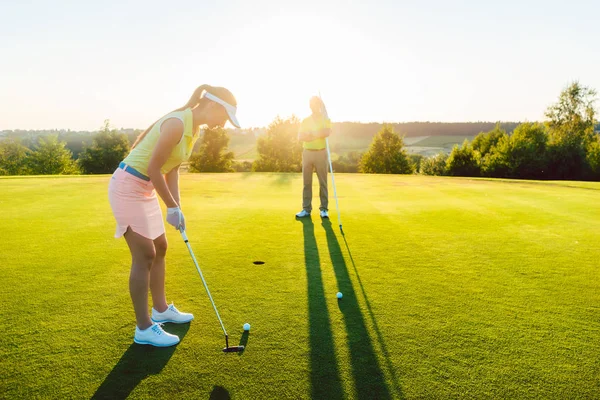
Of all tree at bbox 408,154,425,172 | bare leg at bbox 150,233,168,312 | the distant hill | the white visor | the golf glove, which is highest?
the distant hill

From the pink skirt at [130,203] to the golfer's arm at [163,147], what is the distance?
0.85 ft

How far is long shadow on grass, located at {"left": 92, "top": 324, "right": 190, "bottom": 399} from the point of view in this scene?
2432mm

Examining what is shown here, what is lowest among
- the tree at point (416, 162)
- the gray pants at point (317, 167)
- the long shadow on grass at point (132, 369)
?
the long shadow on grass at point (132, 369)

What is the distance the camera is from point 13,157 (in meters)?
62.4

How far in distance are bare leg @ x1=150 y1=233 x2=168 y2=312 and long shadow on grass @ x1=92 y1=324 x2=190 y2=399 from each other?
47cm

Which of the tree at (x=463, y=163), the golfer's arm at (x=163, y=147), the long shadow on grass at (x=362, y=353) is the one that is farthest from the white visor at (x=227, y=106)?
the tree at (x=463, y=163)

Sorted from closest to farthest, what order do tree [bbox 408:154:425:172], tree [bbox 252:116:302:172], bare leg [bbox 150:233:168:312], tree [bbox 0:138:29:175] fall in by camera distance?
1. bare leg [bbox 150:233:168:312]
2. tree [bbox 0:138:29:175]
3. tree [bbox 408:154:425:172]
4. tree [bbox 252:116:302:172]

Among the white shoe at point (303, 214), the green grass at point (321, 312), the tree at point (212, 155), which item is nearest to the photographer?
the green grass at point (321, 312)

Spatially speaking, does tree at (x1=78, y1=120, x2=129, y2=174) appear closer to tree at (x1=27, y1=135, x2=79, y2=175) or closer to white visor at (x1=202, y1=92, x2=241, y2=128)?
tree at (x1=27, y1=135, x2=79, y2=175)

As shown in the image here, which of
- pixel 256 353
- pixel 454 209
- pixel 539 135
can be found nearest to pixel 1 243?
pixel 256 353

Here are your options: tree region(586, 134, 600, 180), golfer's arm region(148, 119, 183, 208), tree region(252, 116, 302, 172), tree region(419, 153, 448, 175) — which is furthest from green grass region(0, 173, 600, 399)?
tree region(252, 116, 302, 172)

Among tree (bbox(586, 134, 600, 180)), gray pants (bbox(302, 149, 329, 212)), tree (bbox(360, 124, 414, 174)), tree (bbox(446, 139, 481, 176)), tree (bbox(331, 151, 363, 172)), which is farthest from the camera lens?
tree (bbox(331, 151, 363, 172))

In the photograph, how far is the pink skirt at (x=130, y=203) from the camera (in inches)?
116

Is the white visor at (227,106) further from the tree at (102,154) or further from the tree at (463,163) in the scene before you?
the tree at (102,154)
